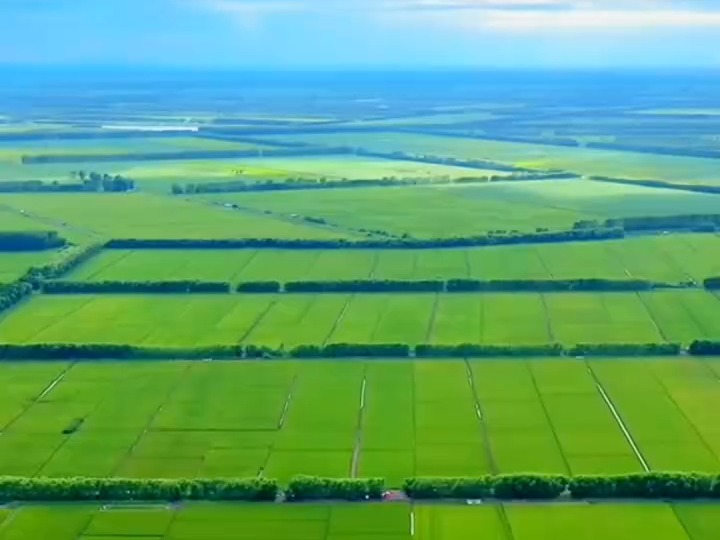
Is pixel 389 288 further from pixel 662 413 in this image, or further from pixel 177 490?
pixel 177 490

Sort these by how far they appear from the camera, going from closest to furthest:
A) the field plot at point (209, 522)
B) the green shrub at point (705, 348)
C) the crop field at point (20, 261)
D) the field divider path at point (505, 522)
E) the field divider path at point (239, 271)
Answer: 1. the field divider path at point (505, 522)
2. the field plot at point (209, 522)
3. the green shrub at point (705, 348)
4. the field divider path at point (239, 271)
5. the crop field at point (20, 261)

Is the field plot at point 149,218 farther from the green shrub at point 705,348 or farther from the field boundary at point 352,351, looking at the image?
the green shrub at point 705,348

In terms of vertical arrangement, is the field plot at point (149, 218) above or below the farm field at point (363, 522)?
below

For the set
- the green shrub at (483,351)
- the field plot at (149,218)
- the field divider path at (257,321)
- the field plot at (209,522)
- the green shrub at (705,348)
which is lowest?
the field plot at (149,218)

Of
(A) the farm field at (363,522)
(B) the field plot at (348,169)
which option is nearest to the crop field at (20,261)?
(A) the farm field at (363,522)

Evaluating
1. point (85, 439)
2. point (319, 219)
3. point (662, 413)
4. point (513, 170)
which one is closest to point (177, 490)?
point (85, 439)

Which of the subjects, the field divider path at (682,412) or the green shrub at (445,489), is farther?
the field divider path at (682,412)
